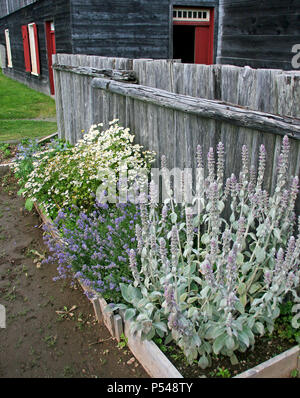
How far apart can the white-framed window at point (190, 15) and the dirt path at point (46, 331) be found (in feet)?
35.4

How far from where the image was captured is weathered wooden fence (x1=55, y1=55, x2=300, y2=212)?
287 cm

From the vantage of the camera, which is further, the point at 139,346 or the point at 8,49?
the point at 8,49

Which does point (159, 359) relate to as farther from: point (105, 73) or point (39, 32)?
point (39, 32)

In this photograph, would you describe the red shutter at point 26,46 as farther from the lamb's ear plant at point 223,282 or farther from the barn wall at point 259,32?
the lamb's ear plant at point 223,282

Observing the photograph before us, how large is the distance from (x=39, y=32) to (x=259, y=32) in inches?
500

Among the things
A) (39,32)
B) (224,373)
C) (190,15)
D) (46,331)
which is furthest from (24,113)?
(224,373)

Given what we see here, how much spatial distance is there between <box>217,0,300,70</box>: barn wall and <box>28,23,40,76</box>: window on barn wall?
40.4 feet

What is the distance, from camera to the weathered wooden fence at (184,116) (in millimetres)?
2871

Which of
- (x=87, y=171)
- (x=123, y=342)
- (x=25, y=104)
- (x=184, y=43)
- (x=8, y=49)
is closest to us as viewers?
(x=123, y=342)

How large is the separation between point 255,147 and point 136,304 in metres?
1.49

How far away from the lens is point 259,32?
558cm

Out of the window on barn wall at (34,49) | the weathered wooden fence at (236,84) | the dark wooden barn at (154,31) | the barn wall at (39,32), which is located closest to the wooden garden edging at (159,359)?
the weathered wooden fence at (236,84)

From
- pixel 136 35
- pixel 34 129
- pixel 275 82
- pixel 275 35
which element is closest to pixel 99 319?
pixel 275 82

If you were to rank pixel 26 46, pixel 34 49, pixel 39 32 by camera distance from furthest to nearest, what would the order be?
pixel 26 46
pixel 34 49
pixel 39 32
